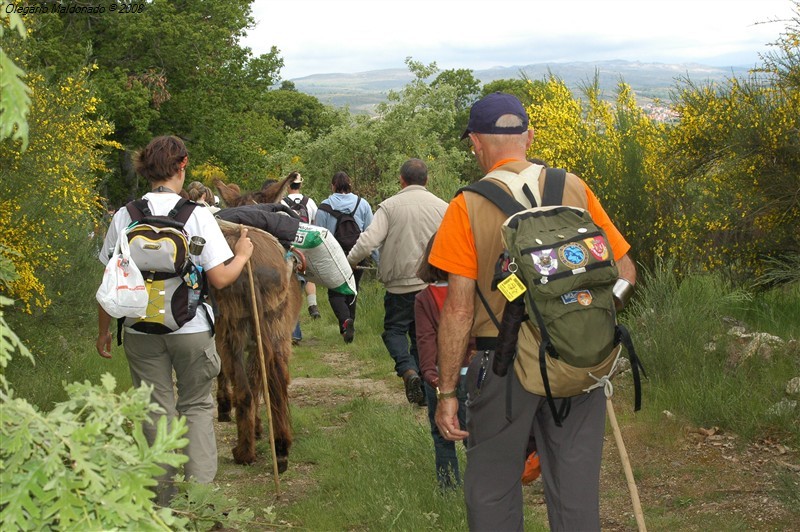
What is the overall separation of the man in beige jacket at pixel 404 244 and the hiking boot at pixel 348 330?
377 cm

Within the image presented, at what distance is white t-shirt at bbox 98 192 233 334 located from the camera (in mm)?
5320

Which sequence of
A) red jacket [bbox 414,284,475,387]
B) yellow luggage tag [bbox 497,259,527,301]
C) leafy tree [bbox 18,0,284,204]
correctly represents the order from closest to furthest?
1. yellow luggage tag [bbox 497,259,527,301]
2. red jacket [bbox 414,284,475,387]
3. leafy tree [bbox 18,0,284,204]

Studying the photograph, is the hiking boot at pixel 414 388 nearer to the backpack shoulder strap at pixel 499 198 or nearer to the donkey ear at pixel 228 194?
the donkey ear at pixel 228 194

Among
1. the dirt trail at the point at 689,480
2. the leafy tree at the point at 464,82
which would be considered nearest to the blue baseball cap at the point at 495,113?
the dirt trail at the point at 689,480

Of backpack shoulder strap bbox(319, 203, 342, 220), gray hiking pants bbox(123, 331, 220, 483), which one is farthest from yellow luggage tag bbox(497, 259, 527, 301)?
backpack shoulder strap bbox(319, 203, 342, 220)

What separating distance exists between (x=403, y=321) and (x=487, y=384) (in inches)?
181

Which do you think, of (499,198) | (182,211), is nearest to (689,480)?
(499,198)

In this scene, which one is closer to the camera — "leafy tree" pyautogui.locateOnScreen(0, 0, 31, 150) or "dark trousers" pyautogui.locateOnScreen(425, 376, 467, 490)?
"leafy tree" pyautogui.locateOnScreen(0, 0, 31, 150)

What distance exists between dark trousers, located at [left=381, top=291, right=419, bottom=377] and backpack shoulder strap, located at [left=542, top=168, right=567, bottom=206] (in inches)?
170

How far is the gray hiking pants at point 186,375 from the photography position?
5.46m

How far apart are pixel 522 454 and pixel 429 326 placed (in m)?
2.09

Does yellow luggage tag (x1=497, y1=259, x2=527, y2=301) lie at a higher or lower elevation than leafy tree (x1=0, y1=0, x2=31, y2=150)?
lower

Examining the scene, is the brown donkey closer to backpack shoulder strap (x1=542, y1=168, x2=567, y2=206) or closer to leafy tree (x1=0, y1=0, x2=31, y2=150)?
backpack shoulder strap (x1=542, y1=168, x2=567, y2=206)

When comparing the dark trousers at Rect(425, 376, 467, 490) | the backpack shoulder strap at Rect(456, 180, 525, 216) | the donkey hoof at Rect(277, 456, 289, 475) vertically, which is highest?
the backpack shoulder strap at Rect(456, 180, 525, 216)
